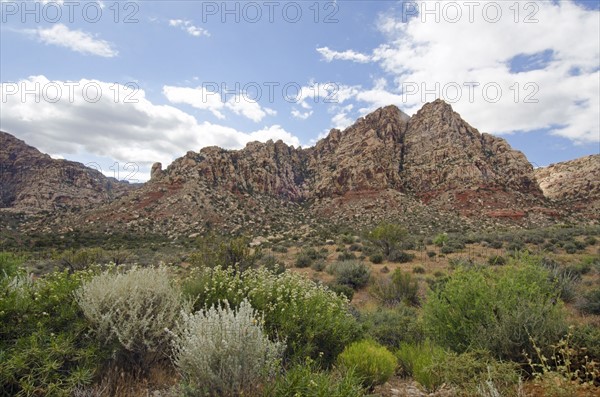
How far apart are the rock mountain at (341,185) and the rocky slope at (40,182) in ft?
1.10

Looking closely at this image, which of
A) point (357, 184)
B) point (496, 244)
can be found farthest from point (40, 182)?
point (496, 244)

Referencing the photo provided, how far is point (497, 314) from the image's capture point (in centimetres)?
550

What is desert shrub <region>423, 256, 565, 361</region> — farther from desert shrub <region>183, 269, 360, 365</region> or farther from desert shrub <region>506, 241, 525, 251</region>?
desert shrub <region>506, 241, 525, 251</region>

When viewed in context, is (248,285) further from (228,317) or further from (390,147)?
(390,147)

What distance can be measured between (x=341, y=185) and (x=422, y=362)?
57405mm

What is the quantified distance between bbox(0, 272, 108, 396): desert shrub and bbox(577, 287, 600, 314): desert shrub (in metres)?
12.6

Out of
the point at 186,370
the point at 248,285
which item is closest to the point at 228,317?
the point at 186,370

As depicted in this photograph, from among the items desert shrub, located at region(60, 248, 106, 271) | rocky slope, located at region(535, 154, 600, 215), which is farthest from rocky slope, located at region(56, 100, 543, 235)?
desert shrub, located at region(60, 248, 106, 271)

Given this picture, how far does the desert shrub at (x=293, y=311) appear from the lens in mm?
5230

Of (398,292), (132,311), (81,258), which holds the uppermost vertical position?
(132,311)

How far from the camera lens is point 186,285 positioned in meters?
6.53

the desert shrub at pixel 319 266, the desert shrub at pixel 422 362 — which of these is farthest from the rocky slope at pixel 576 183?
the desert shrub at pixel 422 362

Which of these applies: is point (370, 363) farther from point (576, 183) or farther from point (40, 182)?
point (40, 182)

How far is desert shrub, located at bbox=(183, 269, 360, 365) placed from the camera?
5.23m
